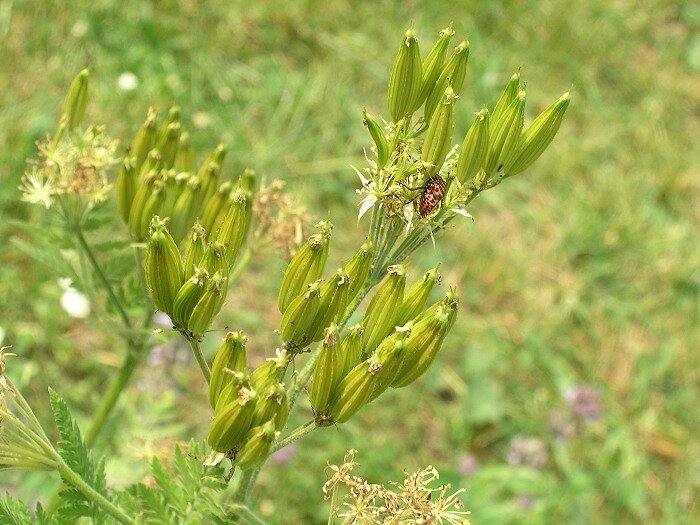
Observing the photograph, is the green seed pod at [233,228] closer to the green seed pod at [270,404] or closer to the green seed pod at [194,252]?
the green seed pod at [194,252]

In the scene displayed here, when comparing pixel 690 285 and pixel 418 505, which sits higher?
pixel 690 285

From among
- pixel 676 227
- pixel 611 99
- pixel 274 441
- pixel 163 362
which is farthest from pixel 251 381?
pixel 611 99

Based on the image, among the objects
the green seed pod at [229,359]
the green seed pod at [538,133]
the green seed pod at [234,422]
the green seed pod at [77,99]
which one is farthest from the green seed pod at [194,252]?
the green seed pod at [77,99]

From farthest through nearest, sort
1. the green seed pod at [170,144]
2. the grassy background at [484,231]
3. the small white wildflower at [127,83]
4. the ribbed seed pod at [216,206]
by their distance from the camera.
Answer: the small white wildflower at [127,83]
the grassy background at [484,231]
the green seed pod at [170,144]
the ribbed seed pod at [216,206]

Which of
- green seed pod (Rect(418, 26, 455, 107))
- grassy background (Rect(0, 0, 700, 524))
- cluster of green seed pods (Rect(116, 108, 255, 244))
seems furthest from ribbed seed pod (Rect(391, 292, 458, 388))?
grassy background (Rect(0, 0, 700, 524))

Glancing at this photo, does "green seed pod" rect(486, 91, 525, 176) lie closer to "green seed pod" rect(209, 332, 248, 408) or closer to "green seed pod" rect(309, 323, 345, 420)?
"green seed pod" rect(309, 323, 345, 420)

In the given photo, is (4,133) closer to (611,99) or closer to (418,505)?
(418,505)
